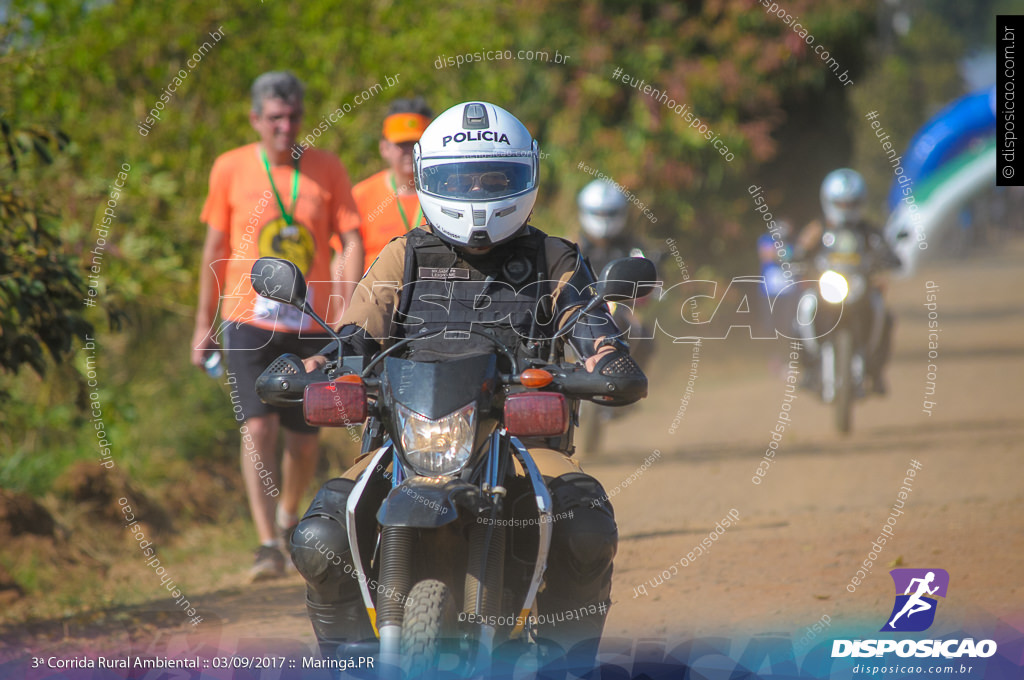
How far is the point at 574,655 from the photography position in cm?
356

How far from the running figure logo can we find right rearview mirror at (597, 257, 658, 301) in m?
2.06

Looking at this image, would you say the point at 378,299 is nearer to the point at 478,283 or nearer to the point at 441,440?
the point at 478,283

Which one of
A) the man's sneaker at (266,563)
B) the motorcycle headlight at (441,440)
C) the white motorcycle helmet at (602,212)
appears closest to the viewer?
the motorcycle headlight at (441,440)

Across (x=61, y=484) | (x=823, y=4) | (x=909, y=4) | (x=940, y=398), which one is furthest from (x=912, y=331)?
(x=909, y=4)

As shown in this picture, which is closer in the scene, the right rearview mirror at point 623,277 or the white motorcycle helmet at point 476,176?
Result: the right rearview mirror at point 623,277

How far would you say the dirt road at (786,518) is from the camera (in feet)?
16.6

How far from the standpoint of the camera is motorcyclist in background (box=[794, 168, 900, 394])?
1044 cm

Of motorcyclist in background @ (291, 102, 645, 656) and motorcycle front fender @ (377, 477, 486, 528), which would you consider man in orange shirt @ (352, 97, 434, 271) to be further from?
motorcycle front fender @ (377, 477, 486, 528)

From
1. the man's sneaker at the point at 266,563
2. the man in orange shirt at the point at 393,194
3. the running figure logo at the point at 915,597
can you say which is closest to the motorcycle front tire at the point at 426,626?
the running figure logo at the point at 915,597

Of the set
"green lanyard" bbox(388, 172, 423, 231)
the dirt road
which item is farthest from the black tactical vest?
"green lanyard" bbox(388, 172, 423, 231)

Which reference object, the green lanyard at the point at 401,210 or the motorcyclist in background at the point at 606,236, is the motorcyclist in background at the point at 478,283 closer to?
the green lanyard at the point at 401,210

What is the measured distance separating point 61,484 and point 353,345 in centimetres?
369

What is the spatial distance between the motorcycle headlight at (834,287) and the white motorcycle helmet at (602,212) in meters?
2.20

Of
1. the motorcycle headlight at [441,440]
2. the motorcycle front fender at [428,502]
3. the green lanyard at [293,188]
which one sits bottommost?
the motorcycle front fender at [428,502]
